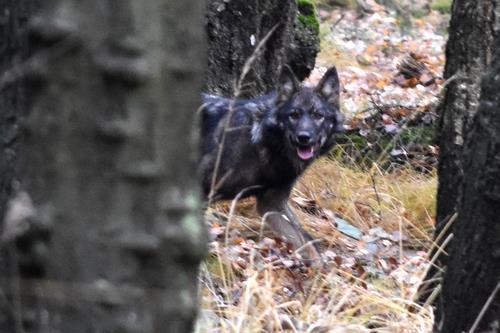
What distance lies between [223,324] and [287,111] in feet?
11.7

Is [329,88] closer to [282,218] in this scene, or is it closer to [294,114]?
[294,114]

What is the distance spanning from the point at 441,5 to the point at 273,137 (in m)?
14.5

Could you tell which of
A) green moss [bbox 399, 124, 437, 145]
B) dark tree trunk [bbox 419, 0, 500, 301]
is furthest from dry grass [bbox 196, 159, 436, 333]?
green moss [bbox 399, 124, 437, 145]

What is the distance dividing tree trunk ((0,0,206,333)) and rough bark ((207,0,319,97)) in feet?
15.8

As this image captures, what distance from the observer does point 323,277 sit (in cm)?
524

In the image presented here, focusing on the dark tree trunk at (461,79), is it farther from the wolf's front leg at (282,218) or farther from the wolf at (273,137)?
the wolf at (273,137)

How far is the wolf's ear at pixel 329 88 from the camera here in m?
7.18

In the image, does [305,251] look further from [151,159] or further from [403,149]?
[151,159]

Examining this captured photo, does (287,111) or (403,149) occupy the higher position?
(287,111)

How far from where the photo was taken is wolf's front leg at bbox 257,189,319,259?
257 inches

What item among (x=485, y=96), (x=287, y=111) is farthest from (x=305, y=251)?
(x=485, y=96)

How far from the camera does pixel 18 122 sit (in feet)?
8.23

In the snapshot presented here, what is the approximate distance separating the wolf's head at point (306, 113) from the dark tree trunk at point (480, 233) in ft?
11.4

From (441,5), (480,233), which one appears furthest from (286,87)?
(441,5)
